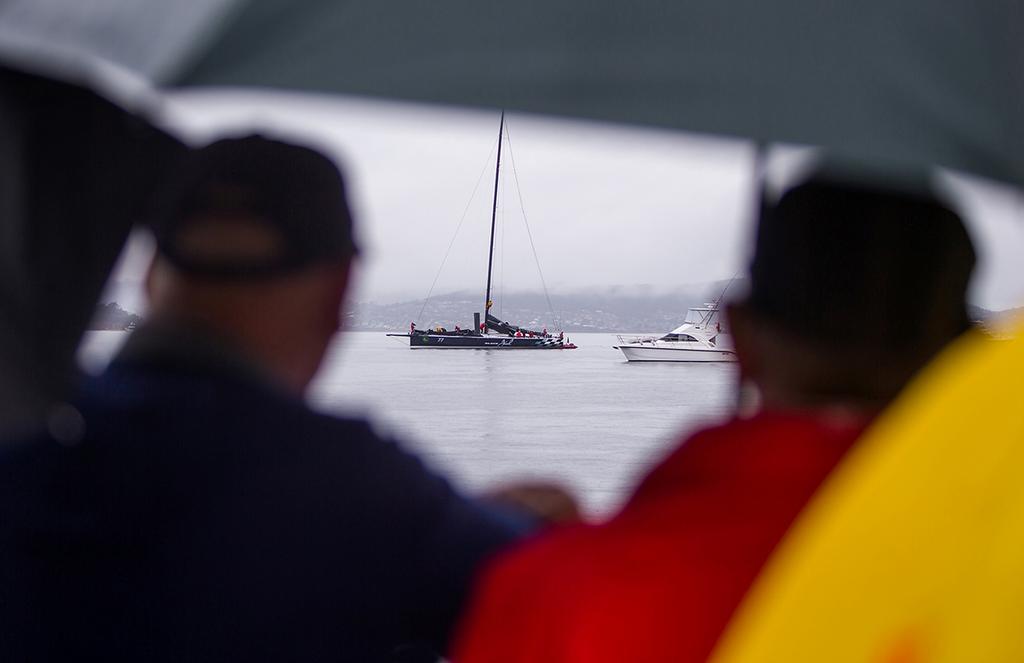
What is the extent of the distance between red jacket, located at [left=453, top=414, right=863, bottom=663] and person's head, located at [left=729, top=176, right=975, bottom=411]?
0.32ft

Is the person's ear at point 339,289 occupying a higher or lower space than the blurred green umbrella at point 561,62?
lower

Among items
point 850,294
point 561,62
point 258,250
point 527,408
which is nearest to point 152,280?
point 258,250

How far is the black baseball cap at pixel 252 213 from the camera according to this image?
0.93m

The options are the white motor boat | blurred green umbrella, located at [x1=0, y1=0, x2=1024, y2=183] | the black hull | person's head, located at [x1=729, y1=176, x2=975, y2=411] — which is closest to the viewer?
person's head, located at [x1=729, y1=176, x2=975, y2=411]

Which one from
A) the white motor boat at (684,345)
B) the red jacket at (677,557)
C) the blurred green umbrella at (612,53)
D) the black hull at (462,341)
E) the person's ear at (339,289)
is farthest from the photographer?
the black hull at (462,341)

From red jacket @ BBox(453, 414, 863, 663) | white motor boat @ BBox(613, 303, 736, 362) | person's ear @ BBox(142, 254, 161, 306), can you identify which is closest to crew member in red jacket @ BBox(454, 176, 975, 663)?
red jacket @ BBox(453, 414, 863, 663)

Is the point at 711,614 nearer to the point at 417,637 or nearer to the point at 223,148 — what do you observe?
the point at 417,637

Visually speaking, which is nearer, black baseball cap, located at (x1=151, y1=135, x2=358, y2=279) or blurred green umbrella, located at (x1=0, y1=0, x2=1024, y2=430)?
black baseball cap, located at (x1=151, y1=135, x2=358, y2=279)

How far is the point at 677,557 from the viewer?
73 centimetres

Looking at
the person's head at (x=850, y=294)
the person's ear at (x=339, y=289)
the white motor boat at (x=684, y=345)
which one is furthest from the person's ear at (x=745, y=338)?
the white motor boat at (x=684, y=345)

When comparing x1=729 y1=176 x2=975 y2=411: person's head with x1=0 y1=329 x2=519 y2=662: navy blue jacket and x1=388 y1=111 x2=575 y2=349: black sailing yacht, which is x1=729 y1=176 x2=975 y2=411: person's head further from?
x1=388 y1=111 x2=575 y2=349: black sailing yacht

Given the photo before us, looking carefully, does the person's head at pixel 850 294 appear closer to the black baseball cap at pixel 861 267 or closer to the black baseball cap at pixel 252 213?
the black baseball cap at pixel 861 267

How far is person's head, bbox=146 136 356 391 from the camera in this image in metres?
0.93

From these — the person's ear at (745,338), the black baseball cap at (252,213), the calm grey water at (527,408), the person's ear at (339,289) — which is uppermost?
the black baseball cap at (252,213)
